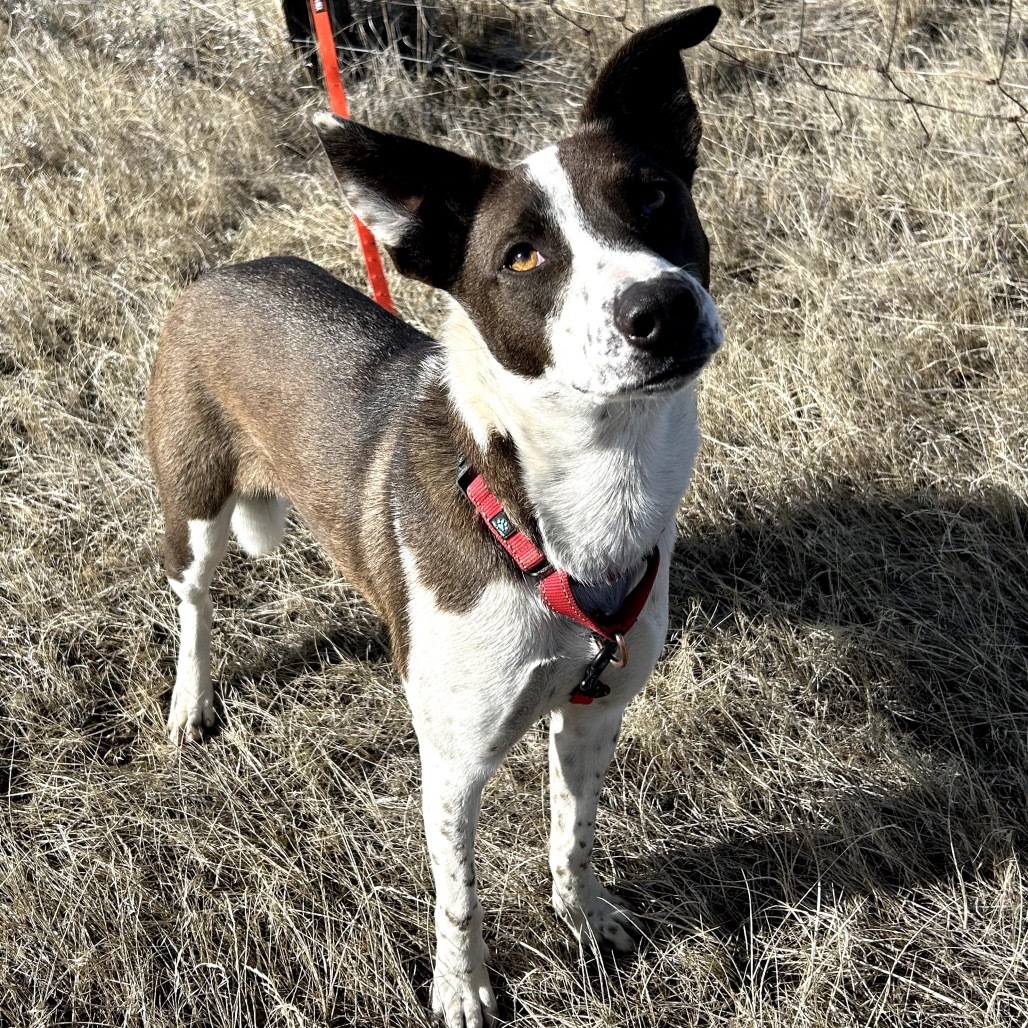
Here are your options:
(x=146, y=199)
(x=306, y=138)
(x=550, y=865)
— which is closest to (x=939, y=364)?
(x=550, y=865)

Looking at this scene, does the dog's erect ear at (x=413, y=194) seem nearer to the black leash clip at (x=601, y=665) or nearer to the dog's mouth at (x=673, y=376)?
the dog's mouth at (x=673, y=376)

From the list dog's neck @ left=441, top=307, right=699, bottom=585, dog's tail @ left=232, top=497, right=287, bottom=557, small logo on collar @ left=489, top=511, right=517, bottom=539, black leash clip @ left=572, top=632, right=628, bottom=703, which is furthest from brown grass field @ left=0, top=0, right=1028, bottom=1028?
small logo on collar @ left=489, top=511, right=517, bottom=539

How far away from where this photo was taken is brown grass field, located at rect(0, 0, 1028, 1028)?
2.72m

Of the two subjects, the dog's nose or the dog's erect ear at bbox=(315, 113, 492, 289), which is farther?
the dog's erect ear at bbox=(315, 113, 492, 289)

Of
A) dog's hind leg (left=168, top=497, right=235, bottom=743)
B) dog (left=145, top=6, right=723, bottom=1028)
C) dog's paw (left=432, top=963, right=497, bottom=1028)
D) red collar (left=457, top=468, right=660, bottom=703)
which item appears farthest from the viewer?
dog's hind leg (left=168, top=497, right=235, bottom=743)

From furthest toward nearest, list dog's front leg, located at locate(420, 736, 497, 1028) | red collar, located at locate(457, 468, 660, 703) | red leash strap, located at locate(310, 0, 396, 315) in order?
red leash strap, located at locate(310, 0, 396, 315), dog's front leg, located at locate(420, 736, 497, 1028), red collar, located at locate(457, 468, 660, 703)

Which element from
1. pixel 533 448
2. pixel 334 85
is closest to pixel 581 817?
pixel 533 448

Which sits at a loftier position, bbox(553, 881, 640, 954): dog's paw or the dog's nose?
the dog's nose

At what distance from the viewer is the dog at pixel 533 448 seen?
2.11 m

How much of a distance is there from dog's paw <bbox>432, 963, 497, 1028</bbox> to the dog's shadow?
49 cm

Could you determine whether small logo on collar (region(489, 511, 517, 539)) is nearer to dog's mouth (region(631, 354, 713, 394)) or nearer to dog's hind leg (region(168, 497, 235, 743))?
dog's mouth (region(631, 354, 713, 394))

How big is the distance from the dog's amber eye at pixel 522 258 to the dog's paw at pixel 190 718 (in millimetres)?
1881

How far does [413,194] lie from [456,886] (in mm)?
1571

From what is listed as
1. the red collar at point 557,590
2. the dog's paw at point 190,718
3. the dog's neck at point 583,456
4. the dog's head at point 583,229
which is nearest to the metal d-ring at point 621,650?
the red collar at point 557,590
